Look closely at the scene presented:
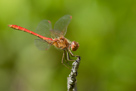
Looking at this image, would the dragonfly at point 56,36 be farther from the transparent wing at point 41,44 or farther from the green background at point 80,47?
the green background at point 80,47

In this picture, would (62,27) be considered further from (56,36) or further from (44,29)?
(44,29)

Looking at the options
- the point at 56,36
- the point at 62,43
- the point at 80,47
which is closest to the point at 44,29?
the point at 56,36

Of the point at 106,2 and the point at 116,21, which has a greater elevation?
the point at 106,2

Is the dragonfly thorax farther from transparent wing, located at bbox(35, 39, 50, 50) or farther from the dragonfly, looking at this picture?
transparent wing, located at bbox(35, 39, 50, 50)

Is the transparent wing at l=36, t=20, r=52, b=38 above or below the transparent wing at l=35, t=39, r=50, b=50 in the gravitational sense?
above

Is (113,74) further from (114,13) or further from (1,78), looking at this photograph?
(1,78)

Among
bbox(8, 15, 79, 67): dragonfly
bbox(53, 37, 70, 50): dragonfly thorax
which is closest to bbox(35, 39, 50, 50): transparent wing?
bbox(8, 15, 79, 67): dragonfly

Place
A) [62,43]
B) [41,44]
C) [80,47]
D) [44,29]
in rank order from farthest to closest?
[80,47]
[44,29]
[41,44]
[62,43]

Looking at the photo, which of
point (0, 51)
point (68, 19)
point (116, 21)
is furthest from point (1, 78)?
point (116, 21)
